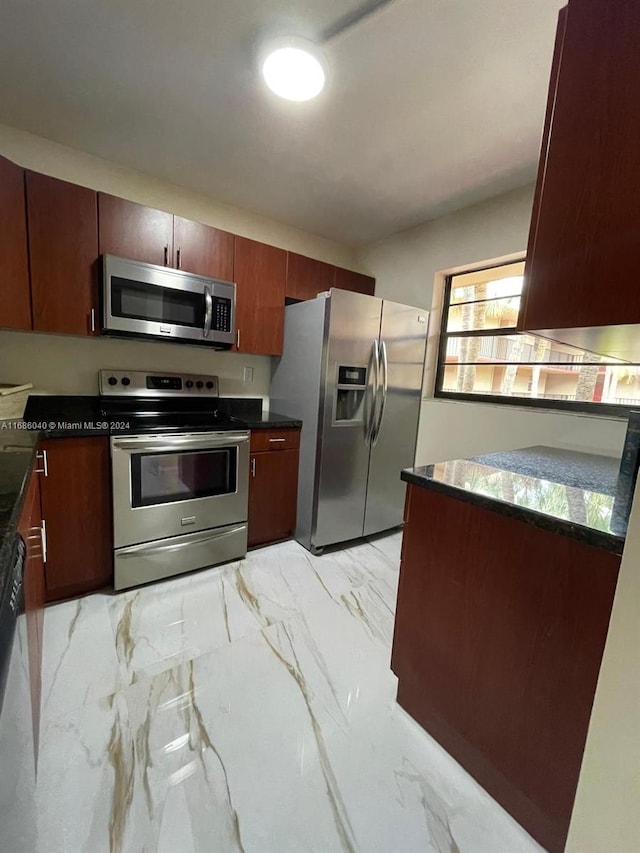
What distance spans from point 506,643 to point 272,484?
1.69 metres

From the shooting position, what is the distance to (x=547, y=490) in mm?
1150

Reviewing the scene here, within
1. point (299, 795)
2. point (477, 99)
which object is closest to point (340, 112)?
point (477, 99)

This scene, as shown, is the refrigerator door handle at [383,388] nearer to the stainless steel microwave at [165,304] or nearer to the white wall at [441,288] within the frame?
the white wall at [441,288]

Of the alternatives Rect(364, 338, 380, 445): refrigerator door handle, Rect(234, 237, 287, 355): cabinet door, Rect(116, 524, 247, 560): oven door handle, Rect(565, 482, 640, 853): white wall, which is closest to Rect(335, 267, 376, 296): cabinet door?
Rect(234, 237, 287, 355): cabinet door

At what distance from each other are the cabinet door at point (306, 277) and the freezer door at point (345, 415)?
550 millimetres

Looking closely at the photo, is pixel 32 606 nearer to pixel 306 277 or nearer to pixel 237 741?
pixel 237 741

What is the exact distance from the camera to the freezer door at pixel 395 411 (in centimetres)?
253

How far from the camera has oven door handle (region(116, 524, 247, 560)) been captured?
1.92 metres

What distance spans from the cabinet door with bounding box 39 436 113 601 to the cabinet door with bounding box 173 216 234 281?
1179 millimetres

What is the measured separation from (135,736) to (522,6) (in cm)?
270

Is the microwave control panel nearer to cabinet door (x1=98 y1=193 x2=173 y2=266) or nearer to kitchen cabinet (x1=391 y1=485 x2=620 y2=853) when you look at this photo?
cabinet door (x1=98 y1=193 x2=173 y2=266)

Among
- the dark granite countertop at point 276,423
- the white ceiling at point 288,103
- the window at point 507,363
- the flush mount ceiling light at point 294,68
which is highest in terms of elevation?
the white ceiling at point 288,103

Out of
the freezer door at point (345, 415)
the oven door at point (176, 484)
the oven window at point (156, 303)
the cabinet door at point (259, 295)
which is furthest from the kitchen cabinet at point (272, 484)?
the oven window at point (156, 303)

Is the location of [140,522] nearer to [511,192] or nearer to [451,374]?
[451,374]
